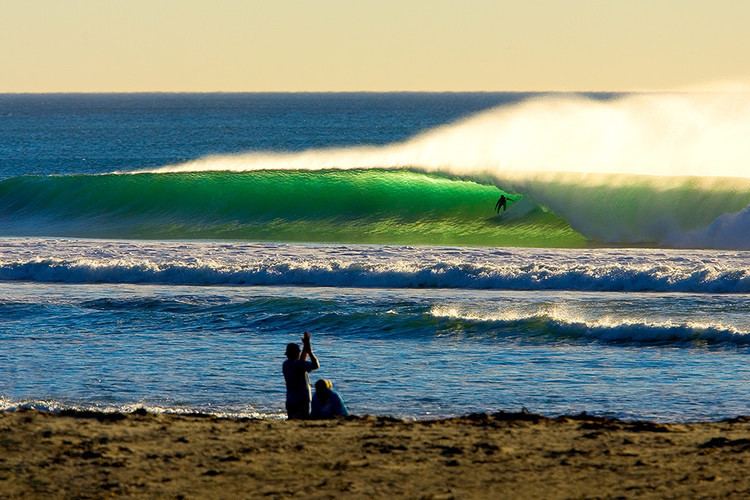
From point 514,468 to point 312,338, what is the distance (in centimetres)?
706

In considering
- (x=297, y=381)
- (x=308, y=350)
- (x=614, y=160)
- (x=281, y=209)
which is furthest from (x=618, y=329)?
(x=614, y=160)

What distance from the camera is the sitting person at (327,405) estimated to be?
31.3 ft

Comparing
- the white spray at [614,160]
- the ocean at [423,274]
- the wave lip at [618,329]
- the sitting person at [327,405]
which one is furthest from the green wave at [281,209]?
the sitting person at [327,405]

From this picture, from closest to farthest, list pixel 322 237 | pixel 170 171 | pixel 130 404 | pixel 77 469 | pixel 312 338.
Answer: pixel 77 469, pixel 130 404, pixel 312 338, pixel 322 237, pixel 170 171

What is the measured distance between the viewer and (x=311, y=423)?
900 centimetres

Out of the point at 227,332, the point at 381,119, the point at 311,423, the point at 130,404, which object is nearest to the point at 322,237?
the point at 227,332

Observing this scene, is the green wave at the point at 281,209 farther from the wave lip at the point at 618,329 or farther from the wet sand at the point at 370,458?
the wet sand at the point at 370,458

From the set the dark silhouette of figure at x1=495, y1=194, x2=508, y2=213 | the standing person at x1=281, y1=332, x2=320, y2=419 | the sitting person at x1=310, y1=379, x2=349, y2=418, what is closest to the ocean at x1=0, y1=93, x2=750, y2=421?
the dark silhouette of figure at x1=495, y1=194, x2=508, y2=213

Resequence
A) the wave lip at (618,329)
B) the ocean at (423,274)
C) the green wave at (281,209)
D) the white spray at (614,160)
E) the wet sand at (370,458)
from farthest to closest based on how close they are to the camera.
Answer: the green wave at (281,209), the white spray at (614,160), the wave lip at (618,329), the ocean at (423,274), the wet sand at (370,458)

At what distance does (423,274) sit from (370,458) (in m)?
11.0

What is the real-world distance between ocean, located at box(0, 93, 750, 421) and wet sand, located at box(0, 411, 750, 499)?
183 cm

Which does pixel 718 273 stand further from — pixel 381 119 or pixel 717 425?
pixel 381 119

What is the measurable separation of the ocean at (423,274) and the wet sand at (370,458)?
6.01 feet

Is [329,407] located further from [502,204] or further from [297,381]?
[502,204]
